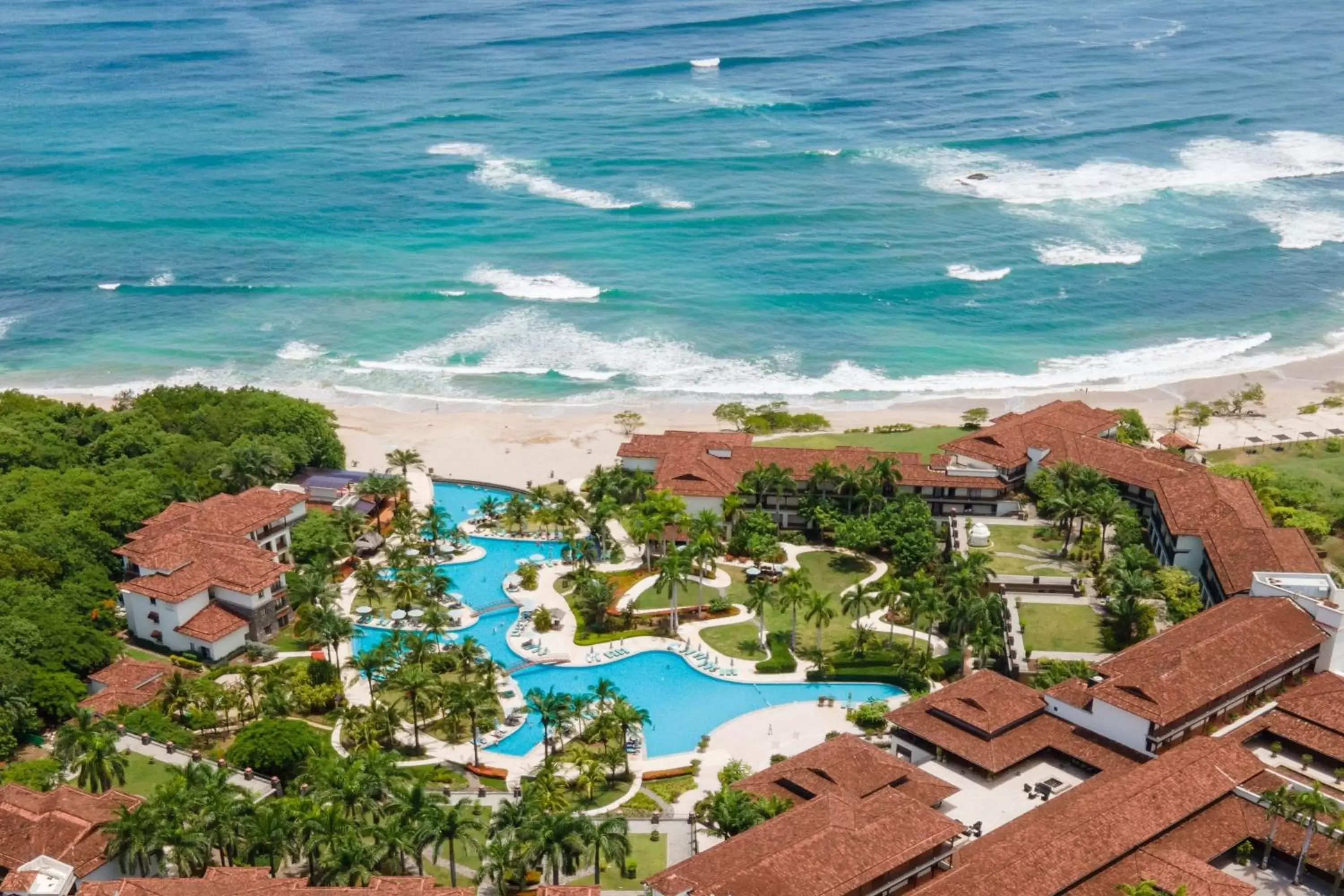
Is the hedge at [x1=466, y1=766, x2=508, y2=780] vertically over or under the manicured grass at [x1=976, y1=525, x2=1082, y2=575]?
under

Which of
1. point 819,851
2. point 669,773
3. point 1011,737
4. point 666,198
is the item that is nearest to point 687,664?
point 669,773

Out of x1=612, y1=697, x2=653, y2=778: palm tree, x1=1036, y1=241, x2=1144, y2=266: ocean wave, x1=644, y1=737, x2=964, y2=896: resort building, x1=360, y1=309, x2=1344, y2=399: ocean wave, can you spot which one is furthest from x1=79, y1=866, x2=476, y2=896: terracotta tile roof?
x1=1036, y1=241, x2=1144, y2=266: ocean wave

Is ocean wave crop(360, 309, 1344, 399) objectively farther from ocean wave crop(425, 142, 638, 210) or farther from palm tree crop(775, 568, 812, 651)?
palm tree crop(775, 568, 812, 651)

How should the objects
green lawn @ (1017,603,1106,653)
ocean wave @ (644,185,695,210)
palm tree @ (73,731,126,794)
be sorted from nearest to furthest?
1. palm tree @ (73,731,126,794)
2. green lawn @ (1017,603,1106,653)
3. ocean wave @ (644,185,695,210)

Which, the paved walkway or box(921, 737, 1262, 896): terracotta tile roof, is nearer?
box(921, 737, 1262, 896): terracotta tile roof

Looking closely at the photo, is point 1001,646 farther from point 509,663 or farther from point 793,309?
point 793,309

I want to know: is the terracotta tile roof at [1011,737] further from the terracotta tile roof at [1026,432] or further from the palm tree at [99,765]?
the palm tree at [99,765]

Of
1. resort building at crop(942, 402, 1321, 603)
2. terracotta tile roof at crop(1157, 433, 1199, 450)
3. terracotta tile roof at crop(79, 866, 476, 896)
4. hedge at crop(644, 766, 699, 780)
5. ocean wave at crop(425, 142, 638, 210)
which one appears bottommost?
hedge at crop(644, 766, 699, 780)

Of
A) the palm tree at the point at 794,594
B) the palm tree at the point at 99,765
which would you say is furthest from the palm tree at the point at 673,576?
the palm tree at the point at 99,765

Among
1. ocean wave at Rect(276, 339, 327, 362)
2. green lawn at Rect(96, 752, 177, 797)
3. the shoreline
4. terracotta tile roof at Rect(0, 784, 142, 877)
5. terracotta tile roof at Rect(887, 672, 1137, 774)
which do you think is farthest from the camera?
ocean wave at Rect(276, 339, 327, 362)
